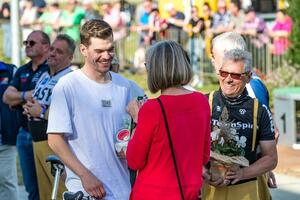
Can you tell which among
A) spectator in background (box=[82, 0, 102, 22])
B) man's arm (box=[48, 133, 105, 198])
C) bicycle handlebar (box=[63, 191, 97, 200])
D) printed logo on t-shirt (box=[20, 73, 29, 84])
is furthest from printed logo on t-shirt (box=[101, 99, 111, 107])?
spectator in background (box=[82, 0, 102, 22])

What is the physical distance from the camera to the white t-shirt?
5219mm

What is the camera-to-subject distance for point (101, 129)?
524 cm

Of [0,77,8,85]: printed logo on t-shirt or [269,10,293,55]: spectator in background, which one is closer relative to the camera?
[0,77,8,85]: printed logo on t-shirt

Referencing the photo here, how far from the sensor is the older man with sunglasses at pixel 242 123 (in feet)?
18.0

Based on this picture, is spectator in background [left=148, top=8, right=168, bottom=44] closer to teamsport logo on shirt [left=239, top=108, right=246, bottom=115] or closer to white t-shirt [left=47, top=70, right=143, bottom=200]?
teamsport logo on shirt [left=239, top=108, right=246, bottom=115]

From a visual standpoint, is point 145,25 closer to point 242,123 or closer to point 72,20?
point 72,20

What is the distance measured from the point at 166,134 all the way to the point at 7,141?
4.20 m

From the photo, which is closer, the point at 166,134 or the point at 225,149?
the point at 166,134

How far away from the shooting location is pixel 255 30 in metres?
20.2

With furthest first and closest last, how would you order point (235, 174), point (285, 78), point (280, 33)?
point (280, 33) < point (285, 78) < point (235, 174)

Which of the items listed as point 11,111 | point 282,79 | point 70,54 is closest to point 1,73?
point 11,111

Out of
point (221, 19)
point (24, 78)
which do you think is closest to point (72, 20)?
point (221, 19)

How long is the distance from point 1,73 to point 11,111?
0.40 meters

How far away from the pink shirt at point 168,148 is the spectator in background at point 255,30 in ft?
50.5
